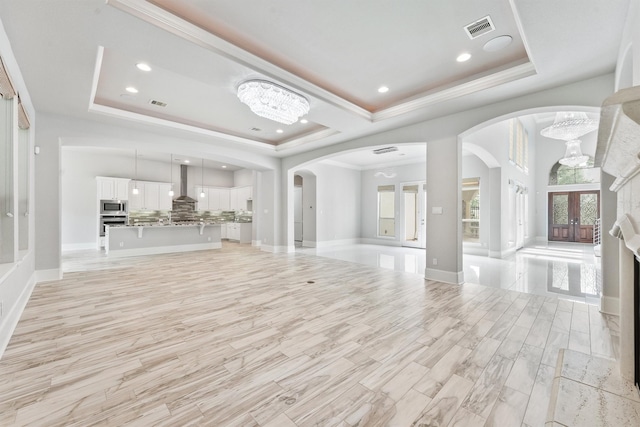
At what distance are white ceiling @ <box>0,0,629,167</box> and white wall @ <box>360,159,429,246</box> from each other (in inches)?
211

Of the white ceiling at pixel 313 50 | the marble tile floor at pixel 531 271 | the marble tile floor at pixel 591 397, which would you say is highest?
the white ceiling at pixel 313 50

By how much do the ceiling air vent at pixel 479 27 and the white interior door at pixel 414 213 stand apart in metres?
7.12

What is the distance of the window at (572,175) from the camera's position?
34.6ft

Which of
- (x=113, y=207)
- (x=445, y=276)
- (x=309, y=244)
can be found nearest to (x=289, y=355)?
(x=445, y=276)

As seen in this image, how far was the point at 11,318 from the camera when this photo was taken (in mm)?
2719

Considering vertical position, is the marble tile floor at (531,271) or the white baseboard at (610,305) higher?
the white baseboard at (610,305)

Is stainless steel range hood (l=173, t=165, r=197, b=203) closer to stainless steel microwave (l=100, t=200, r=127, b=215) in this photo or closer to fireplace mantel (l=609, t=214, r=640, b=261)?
stainless steel microwave (l=100, t=200, r=127, b=215)

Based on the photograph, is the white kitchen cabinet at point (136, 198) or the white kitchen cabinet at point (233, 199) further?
the white kitchen cabinet at point (233, 199)

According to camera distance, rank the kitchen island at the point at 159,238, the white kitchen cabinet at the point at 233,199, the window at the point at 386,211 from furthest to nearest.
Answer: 1. the white kitchen cabinet at the point at 233,199
2. the window at the point at 386,211
3. the kitchen island at the point at 159,238

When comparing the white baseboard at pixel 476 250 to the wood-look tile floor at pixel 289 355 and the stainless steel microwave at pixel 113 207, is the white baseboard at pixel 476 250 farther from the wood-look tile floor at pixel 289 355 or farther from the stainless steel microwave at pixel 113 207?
the stainless steel microwave at pixel 113 207

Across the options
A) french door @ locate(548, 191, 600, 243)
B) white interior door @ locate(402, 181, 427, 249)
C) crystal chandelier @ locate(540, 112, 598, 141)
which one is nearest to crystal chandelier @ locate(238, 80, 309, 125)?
crystal chandelier @ locate(540, 112, 598, 141)

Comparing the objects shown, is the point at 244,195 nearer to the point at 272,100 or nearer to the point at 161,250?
the point at 161,250

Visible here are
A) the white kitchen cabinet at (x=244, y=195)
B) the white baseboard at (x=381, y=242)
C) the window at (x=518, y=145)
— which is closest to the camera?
the window at (x=518, y=145)

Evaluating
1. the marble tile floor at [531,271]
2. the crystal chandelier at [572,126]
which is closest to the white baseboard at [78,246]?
the marble tile floor at [531,271]
